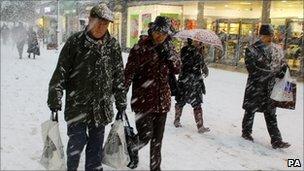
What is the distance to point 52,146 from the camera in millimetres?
4465

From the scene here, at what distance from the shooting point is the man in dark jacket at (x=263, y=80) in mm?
7273

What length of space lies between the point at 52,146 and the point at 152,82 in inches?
53.4

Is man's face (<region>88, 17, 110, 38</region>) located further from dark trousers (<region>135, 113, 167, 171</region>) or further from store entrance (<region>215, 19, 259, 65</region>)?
store entrance (<region>215, 19, 259, 65</region>)

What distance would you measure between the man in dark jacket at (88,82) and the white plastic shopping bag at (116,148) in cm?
24

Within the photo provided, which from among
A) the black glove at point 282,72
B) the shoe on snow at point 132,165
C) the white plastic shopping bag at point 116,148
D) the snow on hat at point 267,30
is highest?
the snow on hat at point 267,30

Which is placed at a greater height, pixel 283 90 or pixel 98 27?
pixel 98 27

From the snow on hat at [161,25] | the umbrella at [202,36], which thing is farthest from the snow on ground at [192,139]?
the snow on hat at [161,25]

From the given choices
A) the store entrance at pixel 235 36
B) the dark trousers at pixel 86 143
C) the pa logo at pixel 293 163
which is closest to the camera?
the dark trousers at pixel 86 143

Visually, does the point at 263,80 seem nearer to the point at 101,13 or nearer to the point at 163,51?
the point at 163,51

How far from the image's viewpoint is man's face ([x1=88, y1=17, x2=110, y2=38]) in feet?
13.8

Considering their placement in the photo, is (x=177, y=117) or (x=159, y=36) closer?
(x=159, y=36)

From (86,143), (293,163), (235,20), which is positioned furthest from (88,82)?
(235,20)

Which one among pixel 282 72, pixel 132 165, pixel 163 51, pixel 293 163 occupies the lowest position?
pixel 293 163

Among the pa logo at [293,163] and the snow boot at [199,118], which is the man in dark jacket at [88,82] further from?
the snow boot at [199,118]
